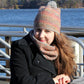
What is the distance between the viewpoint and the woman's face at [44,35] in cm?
174

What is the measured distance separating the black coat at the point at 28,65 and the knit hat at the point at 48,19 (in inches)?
4.5

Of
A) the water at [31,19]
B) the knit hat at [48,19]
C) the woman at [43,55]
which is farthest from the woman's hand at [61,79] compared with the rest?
the water at [31,19]

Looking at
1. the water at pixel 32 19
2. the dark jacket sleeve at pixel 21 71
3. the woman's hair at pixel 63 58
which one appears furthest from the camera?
the water at pixel 32 19

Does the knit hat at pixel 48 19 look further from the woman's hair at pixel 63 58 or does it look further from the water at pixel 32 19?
the water at pixel 32 19

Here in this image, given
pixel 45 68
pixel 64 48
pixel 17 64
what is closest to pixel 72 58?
pixel 64 48

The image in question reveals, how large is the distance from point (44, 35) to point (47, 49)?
9 centimetres

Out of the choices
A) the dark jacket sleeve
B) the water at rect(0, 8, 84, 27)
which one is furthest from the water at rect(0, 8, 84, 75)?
the dark jacket sleeve

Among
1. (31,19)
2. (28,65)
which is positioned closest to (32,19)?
(31,19)

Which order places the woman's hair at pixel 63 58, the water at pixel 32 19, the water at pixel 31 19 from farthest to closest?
the water at pixel 32 19 < the water at pixel 31 19 < the woman's hair at pixel 63 58

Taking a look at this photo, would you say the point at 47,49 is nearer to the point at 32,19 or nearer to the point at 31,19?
the point at 32,19

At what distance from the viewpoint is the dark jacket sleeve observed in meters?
1.69

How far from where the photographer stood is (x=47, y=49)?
1.78 meters

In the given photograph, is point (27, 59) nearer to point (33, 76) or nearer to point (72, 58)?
point (33, 76)

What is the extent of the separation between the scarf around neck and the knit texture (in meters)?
0.09
